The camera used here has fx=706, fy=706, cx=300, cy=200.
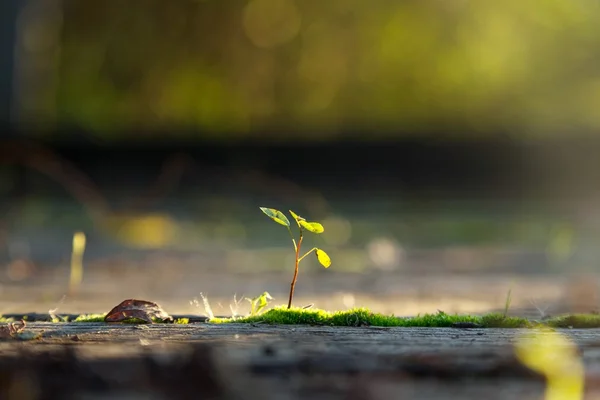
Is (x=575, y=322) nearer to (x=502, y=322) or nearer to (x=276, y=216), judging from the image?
(x=502, y=322)

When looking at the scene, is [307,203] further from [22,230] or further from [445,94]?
[445,94]

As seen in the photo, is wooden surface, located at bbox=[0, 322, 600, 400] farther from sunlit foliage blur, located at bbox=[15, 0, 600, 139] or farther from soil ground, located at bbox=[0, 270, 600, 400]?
sunlit foliage blur, located at bbox=[15, 0, 600, 139]

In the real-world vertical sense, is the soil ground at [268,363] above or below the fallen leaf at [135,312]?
below

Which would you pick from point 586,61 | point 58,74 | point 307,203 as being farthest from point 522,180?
point 58,74

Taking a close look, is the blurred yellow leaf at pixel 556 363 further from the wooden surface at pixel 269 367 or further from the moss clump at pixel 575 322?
the moss clump at pixel 575 322

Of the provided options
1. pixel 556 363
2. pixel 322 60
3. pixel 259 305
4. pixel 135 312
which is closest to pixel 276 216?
pixel 259 305

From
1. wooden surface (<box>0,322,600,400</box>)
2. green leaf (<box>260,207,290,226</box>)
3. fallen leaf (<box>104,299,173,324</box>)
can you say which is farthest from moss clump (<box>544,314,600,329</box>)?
fallen leaf (<box>104,299,173,324</box>)

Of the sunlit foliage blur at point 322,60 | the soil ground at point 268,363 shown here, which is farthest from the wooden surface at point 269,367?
the sunlit foliage blur at point 322,60
